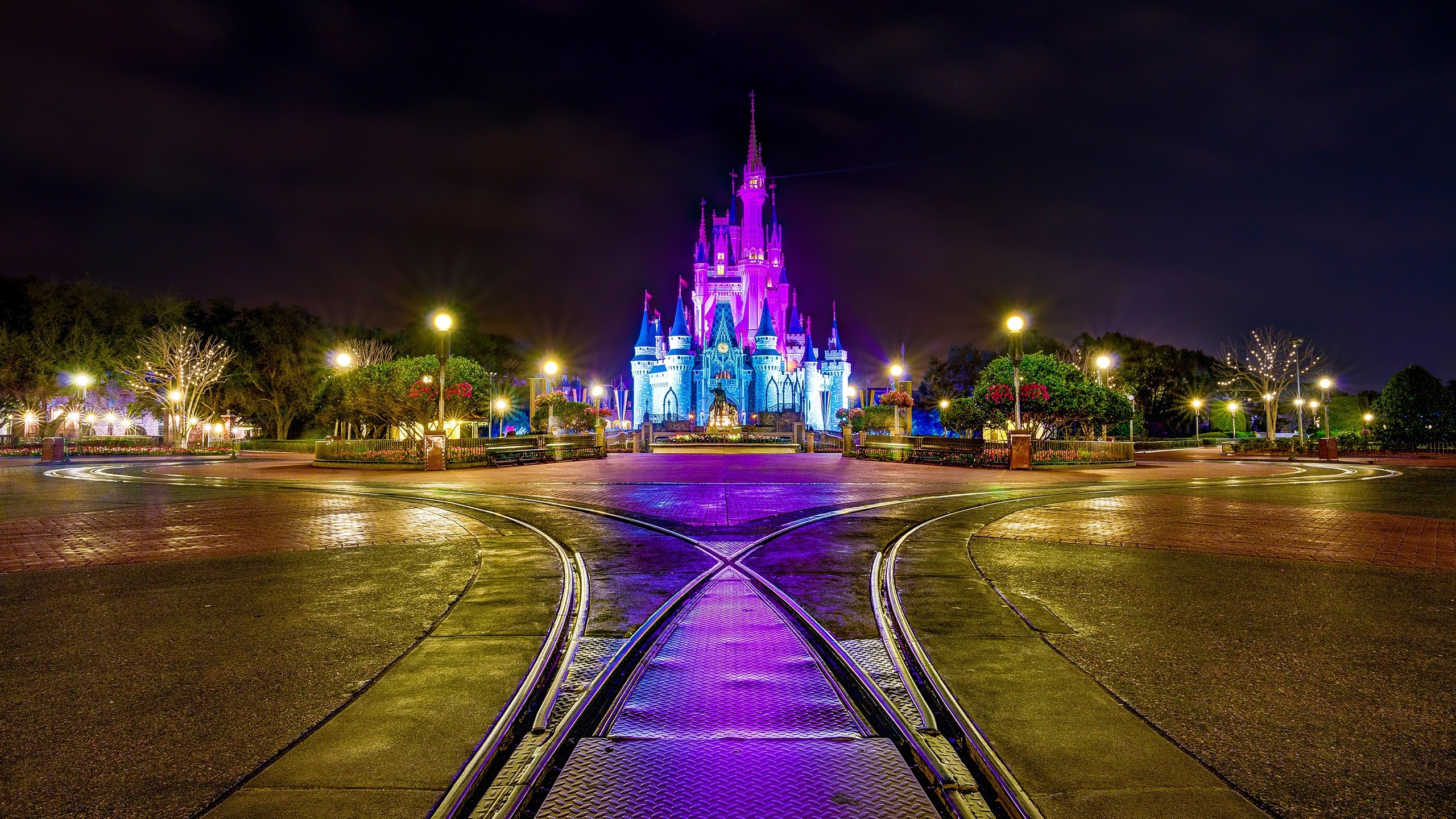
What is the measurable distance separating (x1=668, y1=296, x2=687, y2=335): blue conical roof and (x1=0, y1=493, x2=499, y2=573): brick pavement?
278ft

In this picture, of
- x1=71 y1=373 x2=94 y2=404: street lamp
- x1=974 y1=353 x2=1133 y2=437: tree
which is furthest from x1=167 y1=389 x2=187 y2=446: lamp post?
x1=974 y1=353 x2=1133 y2=437: tree

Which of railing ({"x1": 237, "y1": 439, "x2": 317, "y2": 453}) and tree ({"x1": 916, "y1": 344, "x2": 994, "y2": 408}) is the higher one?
tree ({"x1": 916, "y1": 344, "x2": 994, "y2": 408})

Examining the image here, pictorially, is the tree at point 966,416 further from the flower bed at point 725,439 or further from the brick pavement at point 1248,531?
the brick pavement at point 1248,531

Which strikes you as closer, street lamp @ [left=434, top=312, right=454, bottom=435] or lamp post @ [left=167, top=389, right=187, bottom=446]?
street lamp @ [left=434, top=312, right=454, bottom=435]

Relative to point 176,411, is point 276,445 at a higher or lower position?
lower

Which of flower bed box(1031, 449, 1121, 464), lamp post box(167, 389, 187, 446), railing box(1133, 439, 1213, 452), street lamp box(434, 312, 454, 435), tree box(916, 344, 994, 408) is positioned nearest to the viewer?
street lamp box(434, 312, 454, 435)

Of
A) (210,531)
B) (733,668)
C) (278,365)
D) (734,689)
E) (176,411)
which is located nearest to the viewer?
(734,689)

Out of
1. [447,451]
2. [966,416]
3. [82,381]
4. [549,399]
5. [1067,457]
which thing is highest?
[82,381]

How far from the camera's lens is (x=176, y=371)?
46906 millimetres

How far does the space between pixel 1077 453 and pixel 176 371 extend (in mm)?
52308

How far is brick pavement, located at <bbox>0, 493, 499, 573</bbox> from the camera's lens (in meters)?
8.12

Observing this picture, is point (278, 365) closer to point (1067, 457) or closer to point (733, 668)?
point (1067, 457)

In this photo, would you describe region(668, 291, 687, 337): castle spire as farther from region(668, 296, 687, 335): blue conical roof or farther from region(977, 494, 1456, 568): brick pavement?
region(977, 494, 1456, 568): brick pavement

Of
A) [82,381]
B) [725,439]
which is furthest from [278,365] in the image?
[725,439]
